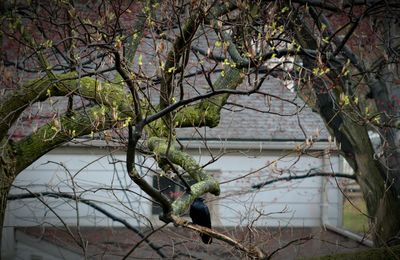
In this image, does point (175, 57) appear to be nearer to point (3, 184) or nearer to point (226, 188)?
point (3, 184)

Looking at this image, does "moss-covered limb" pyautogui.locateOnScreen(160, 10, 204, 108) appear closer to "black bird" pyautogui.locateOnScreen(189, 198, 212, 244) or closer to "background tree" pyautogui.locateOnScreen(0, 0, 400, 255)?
"background tree" pyautogui.locateOnScreen(0, 0, 400, 255)

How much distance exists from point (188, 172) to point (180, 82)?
3.87 feet

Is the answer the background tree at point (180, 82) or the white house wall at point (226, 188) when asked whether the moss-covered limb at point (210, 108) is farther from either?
the white house wall at point (226, 188)

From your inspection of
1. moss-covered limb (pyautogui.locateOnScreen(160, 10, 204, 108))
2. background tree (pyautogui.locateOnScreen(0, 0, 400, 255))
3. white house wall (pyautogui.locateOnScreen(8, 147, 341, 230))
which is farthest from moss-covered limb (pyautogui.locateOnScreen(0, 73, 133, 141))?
white house wall (pyautogui.locateOnScreen(8, 147, 341, 230))

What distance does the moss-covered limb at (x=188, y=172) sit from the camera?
5195 millimetres

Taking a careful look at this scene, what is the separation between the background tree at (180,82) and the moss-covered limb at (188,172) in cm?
1

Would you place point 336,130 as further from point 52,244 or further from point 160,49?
point 52,244

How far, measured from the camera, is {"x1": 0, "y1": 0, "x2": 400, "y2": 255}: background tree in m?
5.33

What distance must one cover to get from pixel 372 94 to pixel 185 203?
6170 millimetres

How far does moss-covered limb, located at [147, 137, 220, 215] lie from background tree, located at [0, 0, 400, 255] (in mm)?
12

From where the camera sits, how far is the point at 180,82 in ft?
16.3

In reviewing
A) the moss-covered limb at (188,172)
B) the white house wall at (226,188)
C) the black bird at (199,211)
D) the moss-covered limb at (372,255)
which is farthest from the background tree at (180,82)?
the white house wall at (226,188)

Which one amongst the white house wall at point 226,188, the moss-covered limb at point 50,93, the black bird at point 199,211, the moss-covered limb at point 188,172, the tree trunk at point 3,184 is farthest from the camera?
the white house wall at point 226,188

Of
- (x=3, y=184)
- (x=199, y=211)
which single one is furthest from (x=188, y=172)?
(x=3, y=184)
